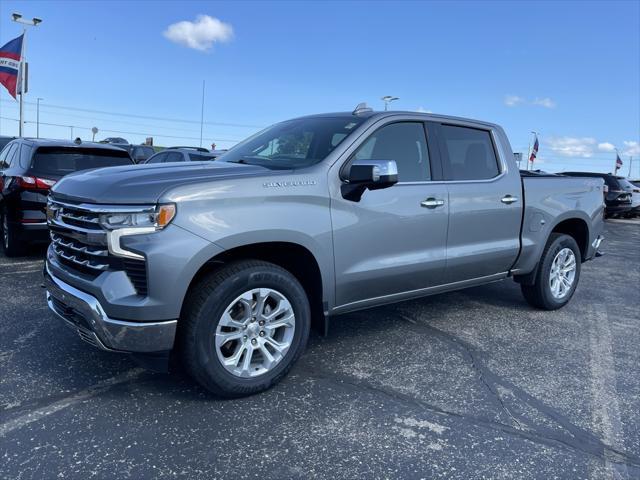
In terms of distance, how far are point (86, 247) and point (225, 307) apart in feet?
2.90

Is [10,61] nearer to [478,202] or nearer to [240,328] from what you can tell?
[478,202]

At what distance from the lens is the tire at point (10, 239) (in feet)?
22.3

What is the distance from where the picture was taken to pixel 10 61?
16.8 metres

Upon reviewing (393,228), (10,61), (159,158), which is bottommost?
(393,228)

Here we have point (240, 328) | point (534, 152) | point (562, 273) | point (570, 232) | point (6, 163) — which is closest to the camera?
point (240, 328)

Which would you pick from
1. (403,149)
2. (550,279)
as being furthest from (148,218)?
(550,279)

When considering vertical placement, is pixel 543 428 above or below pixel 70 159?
below

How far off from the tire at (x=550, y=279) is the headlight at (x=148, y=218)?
393 centimetres

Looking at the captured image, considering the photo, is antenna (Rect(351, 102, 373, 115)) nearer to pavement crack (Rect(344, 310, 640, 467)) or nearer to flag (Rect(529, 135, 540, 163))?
pavement crack (Rect(344, 310, 640, 467))

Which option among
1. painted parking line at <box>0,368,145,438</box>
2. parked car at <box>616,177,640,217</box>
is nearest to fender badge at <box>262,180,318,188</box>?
painted parking line at <box>0,368,145,438</box>

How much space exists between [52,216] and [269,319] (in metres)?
1.60

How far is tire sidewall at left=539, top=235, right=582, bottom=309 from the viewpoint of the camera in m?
5.31

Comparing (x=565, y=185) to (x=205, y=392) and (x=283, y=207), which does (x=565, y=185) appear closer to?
(x=283, y=207)

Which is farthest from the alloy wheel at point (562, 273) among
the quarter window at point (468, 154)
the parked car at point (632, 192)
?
the parked car at point (632, 192)
